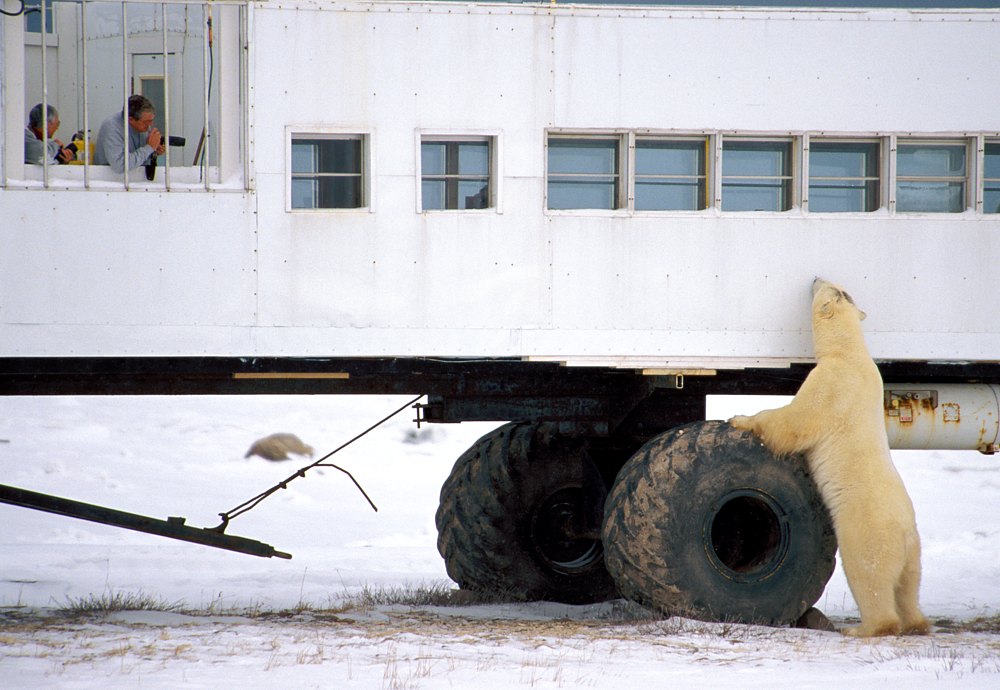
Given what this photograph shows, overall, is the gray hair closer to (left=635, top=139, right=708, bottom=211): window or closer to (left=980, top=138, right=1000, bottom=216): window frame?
(left=635, top=139, right=708, bottom=211): window

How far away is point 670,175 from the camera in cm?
698

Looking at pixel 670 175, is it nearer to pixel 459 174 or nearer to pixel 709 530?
pixel 459 174

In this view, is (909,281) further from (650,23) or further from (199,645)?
(199,645)

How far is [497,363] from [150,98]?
2.82 metres

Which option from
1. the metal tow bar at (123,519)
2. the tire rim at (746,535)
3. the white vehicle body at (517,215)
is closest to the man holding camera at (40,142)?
the white vehicle body at (517,215)

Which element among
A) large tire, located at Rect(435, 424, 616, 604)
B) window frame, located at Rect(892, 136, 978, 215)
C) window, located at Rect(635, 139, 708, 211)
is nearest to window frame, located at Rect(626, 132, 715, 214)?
window, located at Rect(635, 139, 708, 211)

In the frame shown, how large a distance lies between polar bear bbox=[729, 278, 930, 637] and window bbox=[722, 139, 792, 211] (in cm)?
64

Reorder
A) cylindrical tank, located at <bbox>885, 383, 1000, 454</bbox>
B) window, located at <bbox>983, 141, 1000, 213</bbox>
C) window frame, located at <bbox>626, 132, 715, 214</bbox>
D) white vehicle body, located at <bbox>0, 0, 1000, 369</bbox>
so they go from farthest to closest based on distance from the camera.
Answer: cylindrical tank, located at <bbox>885, 383, 1000, 454</bbox>, window, located at <bbox>983, 141, 1000, 213</bbox>, window frame, located at <bbox>626, 132, 715, 214</bbox>, white vehicle body, located at <bbox>0, 0, 1000, 369</bbox>

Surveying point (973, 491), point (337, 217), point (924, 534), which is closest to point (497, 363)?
point (337, 217)

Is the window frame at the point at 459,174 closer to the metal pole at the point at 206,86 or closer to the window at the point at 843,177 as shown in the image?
the metal pole at the point at 206,86

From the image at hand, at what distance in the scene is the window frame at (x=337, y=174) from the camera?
21.9 ft

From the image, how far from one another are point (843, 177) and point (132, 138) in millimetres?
4243

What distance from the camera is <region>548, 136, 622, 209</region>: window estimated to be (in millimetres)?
6934

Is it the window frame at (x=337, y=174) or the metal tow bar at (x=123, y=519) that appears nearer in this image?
the window frame at (x=337, y=174)
